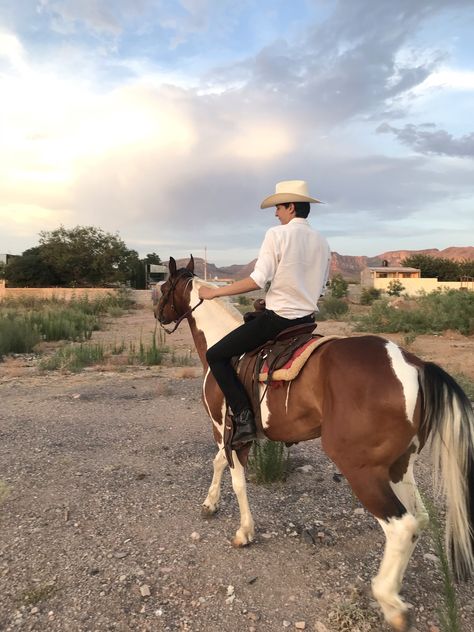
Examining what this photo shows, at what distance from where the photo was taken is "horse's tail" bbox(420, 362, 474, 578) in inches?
106

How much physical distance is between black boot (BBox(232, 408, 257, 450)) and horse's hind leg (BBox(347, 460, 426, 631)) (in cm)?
95

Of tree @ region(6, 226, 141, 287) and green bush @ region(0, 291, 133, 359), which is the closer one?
green bush @ region(0, 291, 133, 359)

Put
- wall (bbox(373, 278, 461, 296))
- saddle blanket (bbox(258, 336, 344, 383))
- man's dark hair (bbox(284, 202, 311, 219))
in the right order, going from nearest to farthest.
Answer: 1. saddle blanket (bbox(258, 336, 344, 383))
2. man's dark hair (bbox(284, 202, 311, 219))
3. wall (bbox(373, 278, 461, 296))

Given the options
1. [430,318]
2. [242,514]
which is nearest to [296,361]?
[242,514]

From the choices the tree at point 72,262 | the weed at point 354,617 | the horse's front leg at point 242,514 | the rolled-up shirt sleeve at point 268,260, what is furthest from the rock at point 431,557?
the tree at point 72,262

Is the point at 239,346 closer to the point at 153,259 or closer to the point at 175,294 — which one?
the point at 175,294

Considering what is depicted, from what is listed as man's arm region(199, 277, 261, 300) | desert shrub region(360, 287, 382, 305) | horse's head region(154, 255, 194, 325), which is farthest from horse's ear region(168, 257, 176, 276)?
desert shrub region(360, 287, 382, 305)

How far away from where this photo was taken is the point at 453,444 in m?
2.71

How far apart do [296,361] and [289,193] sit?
1.25 m

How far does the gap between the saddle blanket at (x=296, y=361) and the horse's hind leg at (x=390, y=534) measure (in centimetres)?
77

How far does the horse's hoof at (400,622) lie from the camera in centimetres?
267

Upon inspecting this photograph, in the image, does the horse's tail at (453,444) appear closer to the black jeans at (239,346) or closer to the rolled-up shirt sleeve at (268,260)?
the black jeans at (239,346)

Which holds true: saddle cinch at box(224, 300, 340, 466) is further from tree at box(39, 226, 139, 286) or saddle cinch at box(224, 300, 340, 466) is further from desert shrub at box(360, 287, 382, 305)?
tree at box(39, 226, 139, 286)

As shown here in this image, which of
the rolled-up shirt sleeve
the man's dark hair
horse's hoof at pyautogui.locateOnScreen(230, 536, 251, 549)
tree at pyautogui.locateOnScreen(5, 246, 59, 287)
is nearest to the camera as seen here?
the rolled-up shirt sleeve
